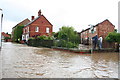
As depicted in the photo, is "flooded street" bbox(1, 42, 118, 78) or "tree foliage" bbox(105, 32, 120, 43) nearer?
"flooded street" bbox(1, 42, 118, 78)

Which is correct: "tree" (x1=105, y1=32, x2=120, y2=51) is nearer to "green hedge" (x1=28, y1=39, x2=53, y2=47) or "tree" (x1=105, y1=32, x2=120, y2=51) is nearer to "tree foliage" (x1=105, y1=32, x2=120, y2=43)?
"tree foliage" (x1=105, y1=32, x2=120, y2=43)

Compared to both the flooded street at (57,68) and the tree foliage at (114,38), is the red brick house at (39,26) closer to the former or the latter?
the tree foliage at (114,38)

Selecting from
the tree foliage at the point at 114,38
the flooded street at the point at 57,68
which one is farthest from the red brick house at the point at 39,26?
the flooded street at the point at 57,68

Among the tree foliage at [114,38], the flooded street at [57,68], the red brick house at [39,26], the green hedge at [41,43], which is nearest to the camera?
the flooded street at [57,68]

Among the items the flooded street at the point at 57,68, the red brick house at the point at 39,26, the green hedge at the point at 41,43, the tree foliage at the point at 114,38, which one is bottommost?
the flooded street at the point at 57,68

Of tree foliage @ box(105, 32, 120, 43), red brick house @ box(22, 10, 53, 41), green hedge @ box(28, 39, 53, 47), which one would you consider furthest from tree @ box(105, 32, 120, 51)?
red brick house @ box(22, 10, 53, 41)

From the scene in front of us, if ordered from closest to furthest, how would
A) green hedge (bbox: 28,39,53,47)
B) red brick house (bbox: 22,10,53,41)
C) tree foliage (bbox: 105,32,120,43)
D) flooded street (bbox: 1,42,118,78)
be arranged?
flooded street (bbox: 1,42,118,78) < tree foliage (bbox: 105,32,120,43) < green hedge (bbox: 28,39,53,47) < red brick house (bbox: 22,10,53,41)

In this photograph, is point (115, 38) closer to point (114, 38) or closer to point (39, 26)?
point (114, 38)

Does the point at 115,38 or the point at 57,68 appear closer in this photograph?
the point at 57,68

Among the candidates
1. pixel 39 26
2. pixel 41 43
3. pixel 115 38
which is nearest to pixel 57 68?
pixel 115 38

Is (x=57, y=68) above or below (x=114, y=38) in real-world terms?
below

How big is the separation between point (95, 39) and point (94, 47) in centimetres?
76

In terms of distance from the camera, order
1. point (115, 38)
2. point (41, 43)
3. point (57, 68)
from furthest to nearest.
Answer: point (41, 43) → point (115, 38) → point (57, 68)

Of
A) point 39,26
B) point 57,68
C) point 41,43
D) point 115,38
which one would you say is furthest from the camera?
point 39,26
